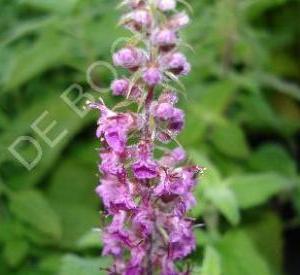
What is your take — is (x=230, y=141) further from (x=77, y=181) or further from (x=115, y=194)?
(x=115, y=194)

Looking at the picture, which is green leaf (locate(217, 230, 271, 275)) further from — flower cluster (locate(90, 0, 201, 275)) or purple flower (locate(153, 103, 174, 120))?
purple flower (locate(153, 103, 174, 120))

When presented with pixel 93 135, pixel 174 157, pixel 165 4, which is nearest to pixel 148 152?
pixel 174 157

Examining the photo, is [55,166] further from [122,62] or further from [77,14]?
[122,62]

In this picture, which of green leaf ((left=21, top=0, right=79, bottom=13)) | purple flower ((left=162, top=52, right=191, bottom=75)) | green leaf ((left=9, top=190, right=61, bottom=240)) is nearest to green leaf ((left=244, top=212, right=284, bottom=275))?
green leaf ((left=9, top=190, right=61, bottom=240))

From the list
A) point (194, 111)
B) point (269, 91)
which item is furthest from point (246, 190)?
point (269, 91)

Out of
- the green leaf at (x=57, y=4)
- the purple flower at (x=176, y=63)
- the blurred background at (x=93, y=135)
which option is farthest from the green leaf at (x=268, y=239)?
the purple flower at (x=176, y=63)

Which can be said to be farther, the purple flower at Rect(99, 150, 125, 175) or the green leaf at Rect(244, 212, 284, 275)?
the green leaf at Rect(244, 212, 284, 275)
